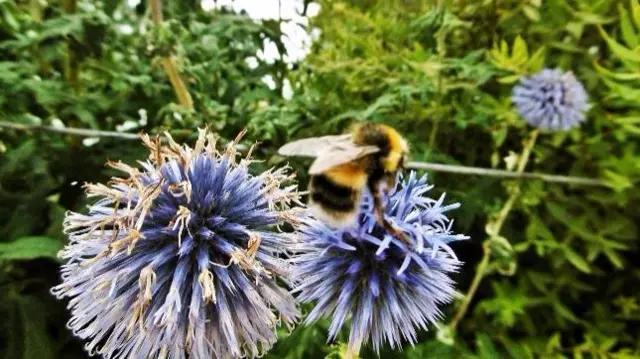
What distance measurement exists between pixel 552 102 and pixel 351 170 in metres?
0.67

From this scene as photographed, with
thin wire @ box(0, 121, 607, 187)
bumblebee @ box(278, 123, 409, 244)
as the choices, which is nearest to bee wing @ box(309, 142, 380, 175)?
bumblebee @ box(278, 123, 409, 244)

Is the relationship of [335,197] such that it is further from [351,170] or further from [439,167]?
[439,167]

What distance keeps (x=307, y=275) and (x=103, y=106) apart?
25.0 inches

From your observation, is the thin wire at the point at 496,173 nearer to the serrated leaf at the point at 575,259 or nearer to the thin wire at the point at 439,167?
the thin wire at the point at 439,167

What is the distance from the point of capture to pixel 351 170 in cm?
65

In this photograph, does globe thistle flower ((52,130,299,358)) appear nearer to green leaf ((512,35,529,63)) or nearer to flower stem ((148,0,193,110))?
flower stem ((148,0,193,110))

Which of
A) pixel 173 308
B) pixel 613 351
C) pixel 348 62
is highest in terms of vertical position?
pixel 348 62

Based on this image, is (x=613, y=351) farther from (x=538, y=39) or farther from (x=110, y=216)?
(x=110, y=216)

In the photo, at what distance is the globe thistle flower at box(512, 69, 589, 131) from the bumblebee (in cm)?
59

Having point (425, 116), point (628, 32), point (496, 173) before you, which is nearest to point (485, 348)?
point (496, 173)

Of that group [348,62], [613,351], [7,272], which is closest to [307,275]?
[7,272]

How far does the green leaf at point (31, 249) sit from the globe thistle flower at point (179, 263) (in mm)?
165

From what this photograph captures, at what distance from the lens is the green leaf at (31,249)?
Result: 32.9 inches

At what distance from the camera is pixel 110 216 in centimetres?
64
